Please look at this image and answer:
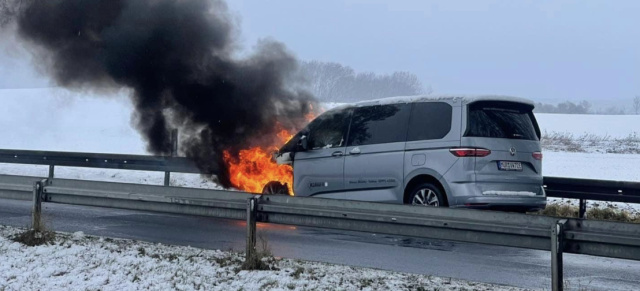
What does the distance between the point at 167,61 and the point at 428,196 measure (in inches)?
288

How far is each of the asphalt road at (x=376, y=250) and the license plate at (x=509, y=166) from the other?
1027mm

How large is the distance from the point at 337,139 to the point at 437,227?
4.91 m

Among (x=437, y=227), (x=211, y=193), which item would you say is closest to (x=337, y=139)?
(x=211, y=193)

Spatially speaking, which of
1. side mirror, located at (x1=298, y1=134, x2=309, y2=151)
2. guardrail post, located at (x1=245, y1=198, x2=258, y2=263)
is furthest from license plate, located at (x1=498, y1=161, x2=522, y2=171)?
guardrail post, located at (x1=245, y1=198, x2=258, y2=263)

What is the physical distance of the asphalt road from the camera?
7.89 meters

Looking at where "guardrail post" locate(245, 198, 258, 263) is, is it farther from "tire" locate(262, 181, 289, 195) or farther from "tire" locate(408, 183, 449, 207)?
"tire" locate(262, 181, 289, 195)

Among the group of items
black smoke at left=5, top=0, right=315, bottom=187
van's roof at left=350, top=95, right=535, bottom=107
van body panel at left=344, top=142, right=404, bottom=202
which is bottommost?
van body panel at left=344, top=142, right=404, bottom=202

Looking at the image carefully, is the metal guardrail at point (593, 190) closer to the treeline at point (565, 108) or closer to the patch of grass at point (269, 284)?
the patch of grass at point (269, 284)

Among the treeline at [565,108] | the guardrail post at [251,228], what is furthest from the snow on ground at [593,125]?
the guardrail post at [251,228]

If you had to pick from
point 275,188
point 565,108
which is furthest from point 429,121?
point 565,108

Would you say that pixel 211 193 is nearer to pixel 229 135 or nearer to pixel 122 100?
pixel 229 135

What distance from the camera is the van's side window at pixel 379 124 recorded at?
10633mm

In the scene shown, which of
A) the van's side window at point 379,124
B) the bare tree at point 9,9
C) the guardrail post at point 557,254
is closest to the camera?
the guardrail post at point 557,254

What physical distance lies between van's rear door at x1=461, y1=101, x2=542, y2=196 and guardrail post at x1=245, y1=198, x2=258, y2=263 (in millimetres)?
3499
